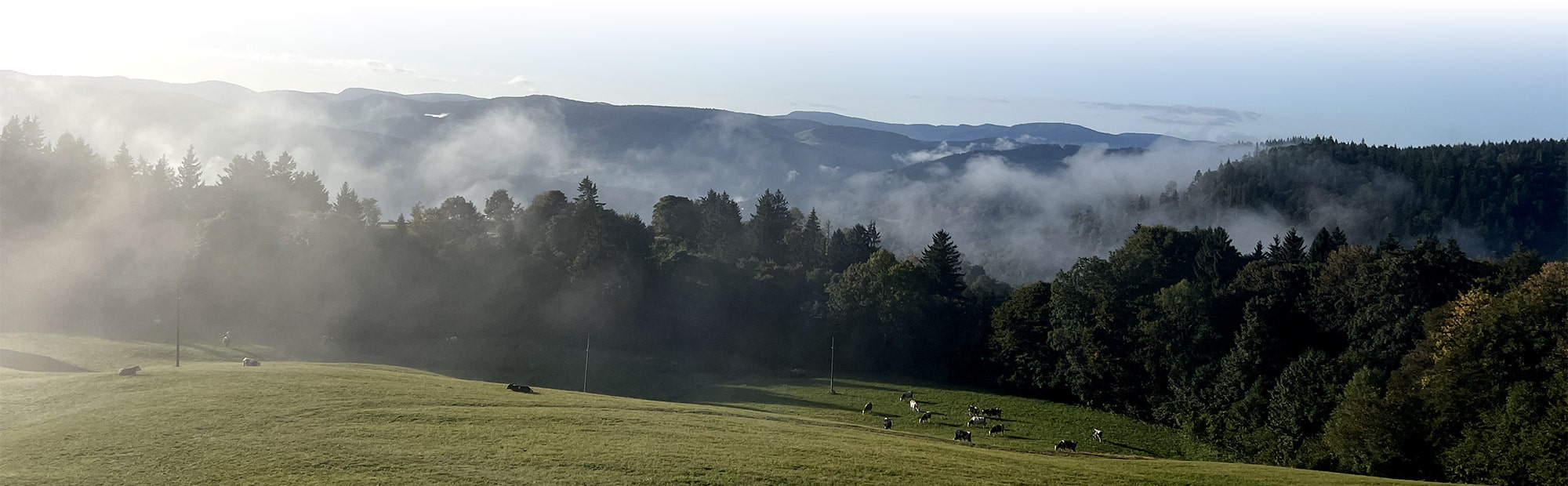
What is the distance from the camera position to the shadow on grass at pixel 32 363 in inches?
2505

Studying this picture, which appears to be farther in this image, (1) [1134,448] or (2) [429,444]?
(1) [1134,448]

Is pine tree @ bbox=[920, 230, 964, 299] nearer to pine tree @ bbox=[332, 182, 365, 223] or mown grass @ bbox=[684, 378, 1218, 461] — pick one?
mown grass @ bbox=[684, 378, 1218, 461]

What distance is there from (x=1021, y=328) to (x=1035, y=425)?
981 inches

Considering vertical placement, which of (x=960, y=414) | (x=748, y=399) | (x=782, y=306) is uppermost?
(x=782, y=306)

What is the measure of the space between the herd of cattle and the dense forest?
598 inches

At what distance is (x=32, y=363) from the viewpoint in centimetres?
6469

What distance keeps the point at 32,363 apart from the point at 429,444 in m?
41.5

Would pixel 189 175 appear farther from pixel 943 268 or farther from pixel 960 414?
pixel 960 414

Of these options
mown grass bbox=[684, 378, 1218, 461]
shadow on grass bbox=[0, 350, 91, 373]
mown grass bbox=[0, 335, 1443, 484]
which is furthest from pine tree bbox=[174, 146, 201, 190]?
mown grass bbox=[684, 378, 1218, 461]

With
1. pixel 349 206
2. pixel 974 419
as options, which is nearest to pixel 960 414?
pixel 974 419

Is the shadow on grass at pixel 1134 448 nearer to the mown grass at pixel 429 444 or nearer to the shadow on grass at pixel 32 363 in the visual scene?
the mown grass at pixel 429 444

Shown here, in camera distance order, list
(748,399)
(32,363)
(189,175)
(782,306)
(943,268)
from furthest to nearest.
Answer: (189,175) → (943,268) → (782,306) → (748,399) → (32,363)

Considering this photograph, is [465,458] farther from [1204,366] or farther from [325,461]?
[1204,366]

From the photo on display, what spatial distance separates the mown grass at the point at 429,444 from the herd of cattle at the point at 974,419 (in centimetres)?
673
